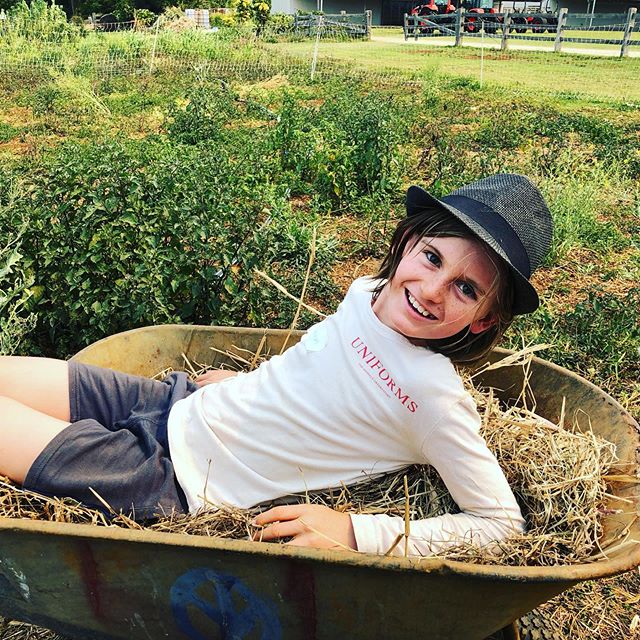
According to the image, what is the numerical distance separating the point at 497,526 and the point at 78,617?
1.25m

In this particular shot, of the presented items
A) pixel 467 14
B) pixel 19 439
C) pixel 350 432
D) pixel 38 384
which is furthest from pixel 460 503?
pixel 467 14

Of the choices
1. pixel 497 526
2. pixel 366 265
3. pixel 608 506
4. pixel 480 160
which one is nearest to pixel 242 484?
pixel 497 526

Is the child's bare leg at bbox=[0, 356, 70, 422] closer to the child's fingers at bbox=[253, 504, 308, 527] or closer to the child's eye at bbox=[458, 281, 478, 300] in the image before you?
the child's fingers at bbox=[253, 504, 308, 527]

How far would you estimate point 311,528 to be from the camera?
1958 millimetres

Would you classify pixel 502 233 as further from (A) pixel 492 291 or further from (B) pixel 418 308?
(B) pixel 418 308

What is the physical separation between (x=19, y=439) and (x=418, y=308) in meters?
1.28

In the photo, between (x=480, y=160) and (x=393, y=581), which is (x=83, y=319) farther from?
(x=480, y=160)

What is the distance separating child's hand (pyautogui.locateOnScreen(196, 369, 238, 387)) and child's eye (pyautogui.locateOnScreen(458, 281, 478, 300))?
1.14 meters

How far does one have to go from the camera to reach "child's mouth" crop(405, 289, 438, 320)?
2057 millimetres

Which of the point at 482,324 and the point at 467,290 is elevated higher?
the point at 467,290

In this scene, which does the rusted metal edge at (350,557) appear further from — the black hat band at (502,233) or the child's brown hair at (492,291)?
the black hat band at (502,233)

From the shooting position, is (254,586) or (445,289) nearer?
(254,586)

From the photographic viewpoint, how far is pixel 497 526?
79.4 inches

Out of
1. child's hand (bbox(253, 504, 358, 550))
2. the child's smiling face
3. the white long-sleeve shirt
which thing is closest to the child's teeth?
the child's smiling face
